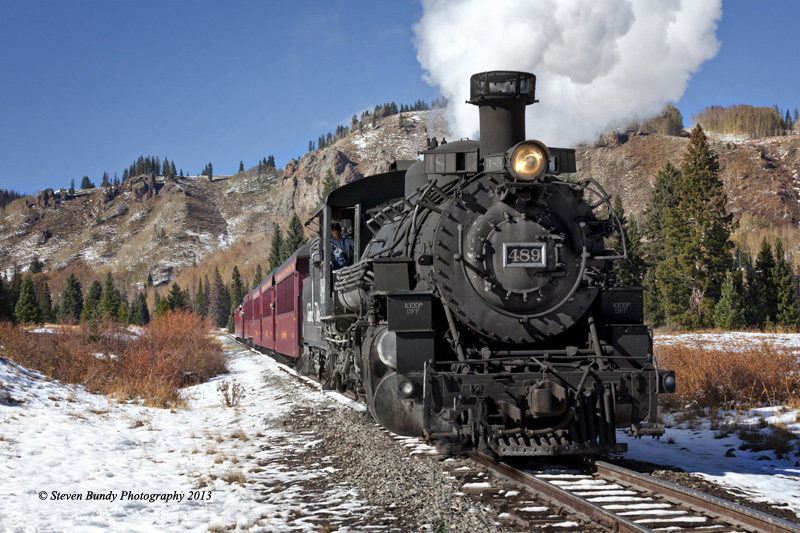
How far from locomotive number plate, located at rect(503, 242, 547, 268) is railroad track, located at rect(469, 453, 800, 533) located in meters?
2.03

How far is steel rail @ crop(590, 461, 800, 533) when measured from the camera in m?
4.39

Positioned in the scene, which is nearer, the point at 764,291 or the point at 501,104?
the point at 501,104

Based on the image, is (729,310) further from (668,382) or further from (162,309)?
(668,382)

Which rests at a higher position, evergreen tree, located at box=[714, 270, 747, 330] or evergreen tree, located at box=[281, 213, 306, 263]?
evergreen tree, located at box=[281, 213, 306, 263]

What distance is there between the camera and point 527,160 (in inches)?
263

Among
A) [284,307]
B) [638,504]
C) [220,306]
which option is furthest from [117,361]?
[220,306]

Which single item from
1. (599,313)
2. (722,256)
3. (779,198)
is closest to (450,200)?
(599,313)

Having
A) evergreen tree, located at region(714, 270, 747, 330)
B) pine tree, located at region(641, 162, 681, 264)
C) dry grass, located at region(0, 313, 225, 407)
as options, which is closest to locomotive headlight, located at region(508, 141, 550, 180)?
dry grass, located at region(0, 313, 225, 407)

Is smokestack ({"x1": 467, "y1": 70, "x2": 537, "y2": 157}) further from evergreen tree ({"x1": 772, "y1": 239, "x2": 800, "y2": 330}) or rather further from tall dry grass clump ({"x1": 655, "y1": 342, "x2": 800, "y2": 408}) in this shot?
evergreen tree ({"x1": 772, "y1": 239, "x2": 800, "y2": 330})

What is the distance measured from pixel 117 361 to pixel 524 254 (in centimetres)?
1444

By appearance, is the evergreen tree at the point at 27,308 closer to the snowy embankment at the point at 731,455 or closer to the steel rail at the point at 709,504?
the snowy embankment at the point at 731,455

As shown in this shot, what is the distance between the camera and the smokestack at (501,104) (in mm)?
7234

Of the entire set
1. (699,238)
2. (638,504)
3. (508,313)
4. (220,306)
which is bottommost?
(638,504)

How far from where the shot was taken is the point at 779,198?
16375 cm
